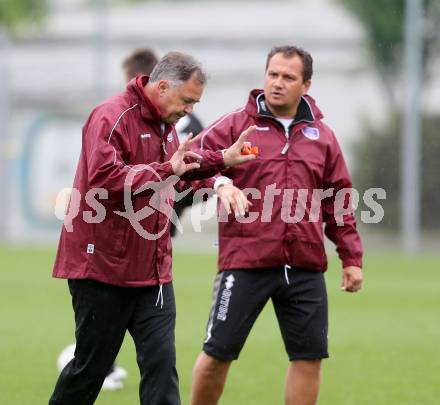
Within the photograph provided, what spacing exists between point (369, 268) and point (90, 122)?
1313 centimetres

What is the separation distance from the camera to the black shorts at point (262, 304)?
6695mm

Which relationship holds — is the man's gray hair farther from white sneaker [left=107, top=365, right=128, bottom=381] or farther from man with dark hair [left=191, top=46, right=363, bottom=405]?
white sneaker [left=107, top=365, right=128, bottom=381]

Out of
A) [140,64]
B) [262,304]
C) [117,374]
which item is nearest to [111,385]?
[117,374]

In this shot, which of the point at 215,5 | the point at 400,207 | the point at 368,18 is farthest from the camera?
the point at 215,5

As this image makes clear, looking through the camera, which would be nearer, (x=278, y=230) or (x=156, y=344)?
(x=156, y=344)

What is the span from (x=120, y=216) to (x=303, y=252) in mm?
1193

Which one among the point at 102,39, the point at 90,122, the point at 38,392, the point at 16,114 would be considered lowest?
the point at 38,392

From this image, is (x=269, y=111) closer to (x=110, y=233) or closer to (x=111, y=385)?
(x=110, y=233)

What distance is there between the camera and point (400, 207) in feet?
71.5

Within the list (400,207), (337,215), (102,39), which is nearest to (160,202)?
(337,215)

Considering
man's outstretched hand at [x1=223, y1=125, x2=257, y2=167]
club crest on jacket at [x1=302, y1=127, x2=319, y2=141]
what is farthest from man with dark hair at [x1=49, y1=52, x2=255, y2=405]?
club crest on jacket at [x1=302, y1=127, x2=319, y2=141]

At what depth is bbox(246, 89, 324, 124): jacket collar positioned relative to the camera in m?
6.79

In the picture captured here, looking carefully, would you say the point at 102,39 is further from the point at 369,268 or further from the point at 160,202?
the point at 160,202

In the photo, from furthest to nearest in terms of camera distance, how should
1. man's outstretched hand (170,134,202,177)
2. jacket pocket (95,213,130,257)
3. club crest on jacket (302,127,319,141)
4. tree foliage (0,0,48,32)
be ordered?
tree foliage (0,0,48,32)
club crest on jacket (302,127,319,141)
jacket pocket (95,213,130,257)
man's outstretched hand (170,134,202,177)
